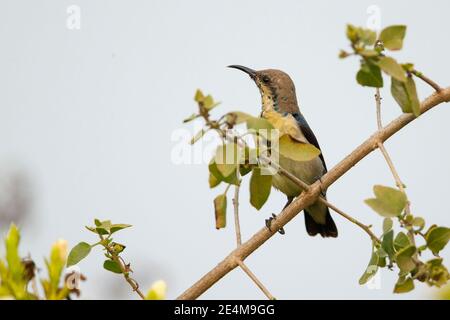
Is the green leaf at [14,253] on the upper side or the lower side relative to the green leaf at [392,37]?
lower

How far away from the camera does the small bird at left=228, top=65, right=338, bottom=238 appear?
19.2 ft

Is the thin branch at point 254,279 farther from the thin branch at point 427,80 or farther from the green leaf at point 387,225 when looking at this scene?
the thin branch at point 427,80

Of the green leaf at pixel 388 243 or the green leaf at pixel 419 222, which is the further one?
the green leaf at pixel 388 243

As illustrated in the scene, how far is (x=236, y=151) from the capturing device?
2332 mm

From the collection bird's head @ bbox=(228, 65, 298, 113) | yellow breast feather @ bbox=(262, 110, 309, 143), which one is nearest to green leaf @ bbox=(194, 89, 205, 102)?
yellow breast feather @ bbox=(262, 110, 309, 143)

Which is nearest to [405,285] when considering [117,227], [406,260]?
[406,260]

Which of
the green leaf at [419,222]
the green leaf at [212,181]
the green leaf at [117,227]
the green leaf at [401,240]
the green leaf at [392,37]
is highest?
the green leaf at [392,37]

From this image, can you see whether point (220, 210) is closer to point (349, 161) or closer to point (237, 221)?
point (237, 221)

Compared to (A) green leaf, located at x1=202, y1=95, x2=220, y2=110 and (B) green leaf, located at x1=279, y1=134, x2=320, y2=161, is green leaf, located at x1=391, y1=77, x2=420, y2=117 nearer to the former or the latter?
(B) green leaf, located at x1=279, y1=134, x2=320, y2=161

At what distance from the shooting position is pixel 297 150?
104 inches

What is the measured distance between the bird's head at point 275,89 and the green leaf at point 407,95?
3499 millimetres

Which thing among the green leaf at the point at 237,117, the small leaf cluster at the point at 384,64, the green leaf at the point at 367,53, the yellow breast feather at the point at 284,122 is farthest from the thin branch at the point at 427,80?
the yellow breast feather at the point at 284,122

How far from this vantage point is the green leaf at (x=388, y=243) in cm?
253
